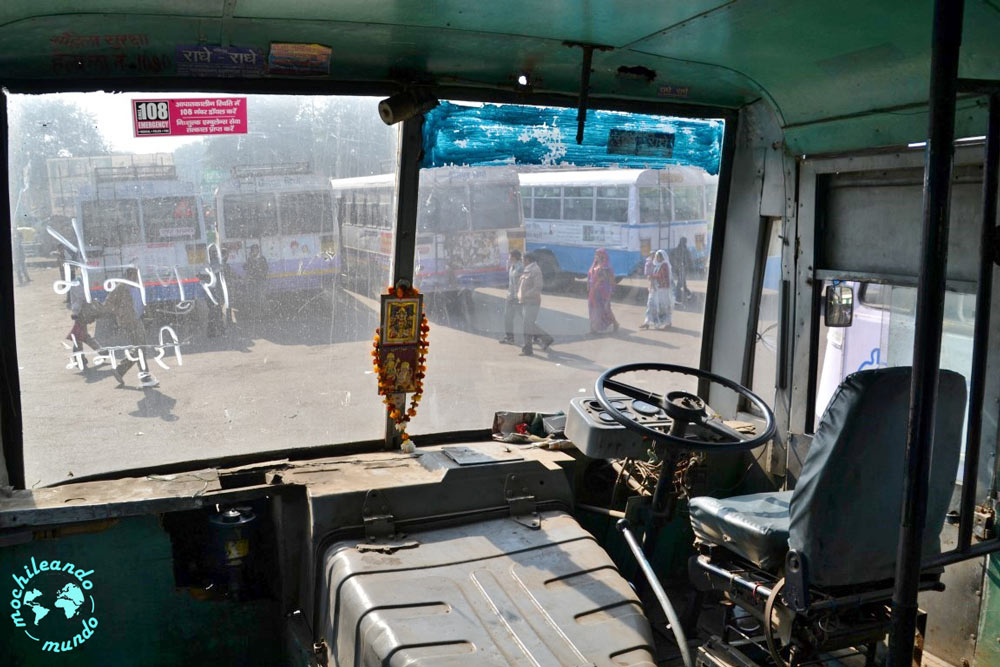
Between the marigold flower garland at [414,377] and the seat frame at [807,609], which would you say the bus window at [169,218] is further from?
the seat frame at [807,609]

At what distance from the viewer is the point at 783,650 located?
2305 millimetres

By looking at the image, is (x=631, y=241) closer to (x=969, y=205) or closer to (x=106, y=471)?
(x=969, y=205)

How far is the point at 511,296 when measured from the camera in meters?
3.80

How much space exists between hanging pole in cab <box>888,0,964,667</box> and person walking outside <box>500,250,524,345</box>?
2.33 metres

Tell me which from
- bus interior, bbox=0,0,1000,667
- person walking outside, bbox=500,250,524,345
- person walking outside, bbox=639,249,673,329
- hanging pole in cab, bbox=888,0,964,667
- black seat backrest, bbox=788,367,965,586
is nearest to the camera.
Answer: hanging pole in cab, bbox=888,0,964,667

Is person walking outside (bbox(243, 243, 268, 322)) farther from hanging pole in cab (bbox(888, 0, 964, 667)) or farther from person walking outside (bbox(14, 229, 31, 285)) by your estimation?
hanging pole in cab (bbox(888, 0, 964, 667))

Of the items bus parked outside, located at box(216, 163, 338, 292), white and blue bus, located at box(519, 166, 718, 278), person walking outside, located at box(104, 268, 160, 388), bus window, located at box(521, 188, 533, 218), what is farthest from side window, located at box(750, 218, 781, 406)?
person walking outside, located at box(104, 268, 160, 388)

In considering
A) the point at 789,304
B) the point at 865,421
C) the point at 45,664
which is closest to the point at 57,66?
the point at 45,664

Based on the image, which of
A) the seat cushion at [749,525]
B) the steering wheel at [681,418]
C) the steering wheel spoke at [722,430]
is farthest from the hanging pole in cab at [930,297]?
the steering wheel spoke at [722,430]

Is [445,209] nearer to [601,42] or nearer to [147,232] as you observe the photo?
[601,42]

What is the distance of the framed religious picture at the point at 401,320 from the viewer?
3.47 meters

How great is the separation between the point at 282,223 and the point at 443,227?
0.68 metres

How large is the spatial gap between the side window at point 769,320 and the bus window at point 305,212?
6.62 ft

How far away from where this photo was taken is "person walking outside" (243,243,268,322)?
3.22m
